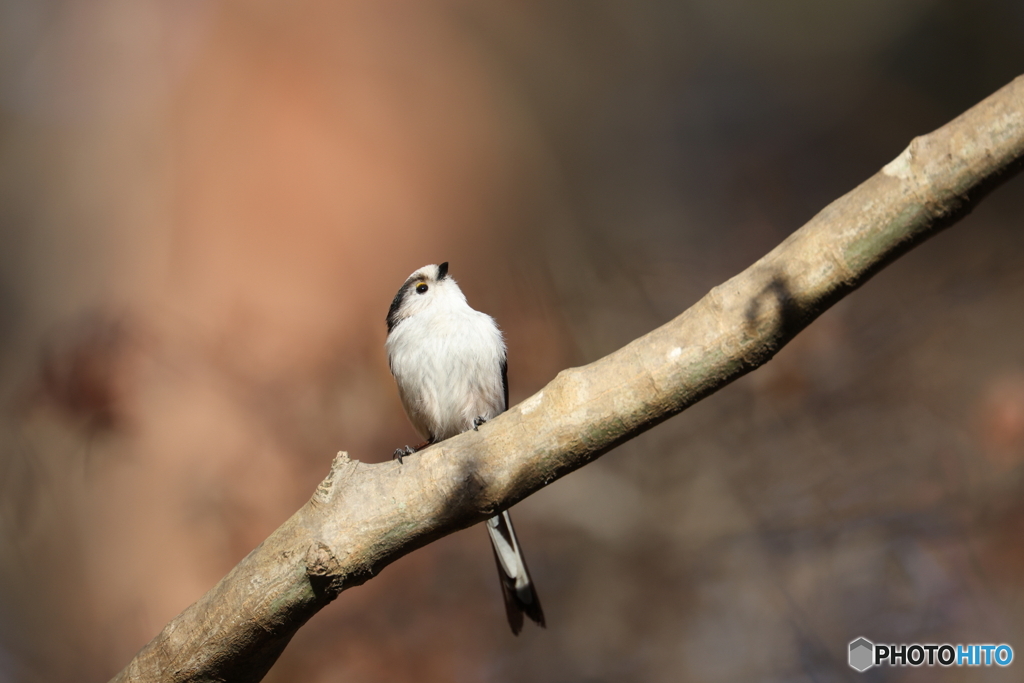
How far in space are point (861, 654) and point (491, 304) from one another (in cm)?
257

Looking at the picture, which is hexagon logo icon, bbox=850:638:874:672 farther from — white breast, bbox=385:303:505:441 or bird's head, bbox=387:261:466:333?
bird's head, bbox=387:261:466:333

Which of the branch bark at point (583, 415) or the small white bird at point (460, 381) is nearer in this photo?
the branch bark at point (583, 415)

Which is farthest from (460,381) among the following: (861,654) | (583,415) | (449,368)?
(861,654)

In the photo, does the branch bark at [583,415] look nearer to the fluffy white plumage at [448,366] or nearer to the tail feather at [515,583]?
the fluffy white plumage at [448,366]

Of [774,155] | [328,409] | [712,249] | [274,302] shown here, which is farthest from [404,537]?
[774,155]

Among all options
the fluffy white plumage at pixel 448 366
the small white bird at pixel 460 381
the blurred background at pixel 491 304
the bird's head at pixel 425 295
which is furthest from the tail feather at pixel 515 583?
the blurred background at pixel 491 304

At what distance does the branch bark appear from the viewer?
1.18 metres

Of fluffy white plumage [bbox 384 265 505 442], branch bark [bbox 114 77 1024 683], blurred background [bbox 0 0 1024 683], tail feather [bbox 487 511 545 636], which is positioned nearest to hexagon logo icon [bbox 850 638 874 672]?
blurred background [bbox 0 0 1024 683]

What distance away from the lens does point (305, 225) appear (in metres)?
3.48

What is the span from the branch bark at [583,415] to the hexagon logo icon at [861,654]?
2.58 m

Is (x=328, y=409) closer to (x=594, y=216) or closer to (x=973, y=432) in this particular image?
(x=594, y=216)

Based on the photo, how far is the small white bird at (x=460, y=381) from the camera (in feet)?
7.80

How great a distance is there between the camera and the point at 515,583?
2.38m

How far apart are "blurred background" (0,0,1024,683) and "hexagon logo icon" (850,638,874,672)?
0.04 meters
